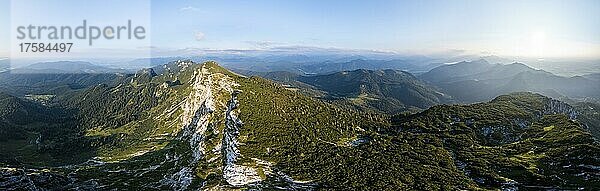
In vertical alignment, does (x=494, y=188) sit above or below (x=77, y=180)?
above

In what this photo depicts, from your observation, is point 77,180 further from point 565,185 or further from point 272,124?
point 565,185

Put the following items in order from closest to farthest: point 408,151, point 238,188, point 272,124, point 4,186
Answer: point 238,188 < point 4,186 < point 408,151 < point 272,124

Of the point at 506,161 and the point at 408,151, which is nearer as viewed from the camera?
the point at 506,161

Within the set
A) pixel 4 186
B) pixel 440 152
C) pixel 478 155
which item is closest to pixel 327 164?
pixel 440 152

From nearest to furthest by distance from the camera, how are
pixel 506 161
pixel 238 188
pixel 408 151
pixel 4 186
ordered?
pixel 238 188, pixel 4 186, pixel 506 161, pixel 408 151

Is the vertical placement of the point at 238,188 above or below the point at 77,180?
above

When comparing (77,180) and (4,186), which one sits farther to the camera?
(77,180)

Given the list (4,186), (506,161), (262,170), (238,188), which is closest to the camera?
(238,188)

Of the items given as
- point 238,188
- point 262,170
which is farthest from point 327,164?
point 238,188

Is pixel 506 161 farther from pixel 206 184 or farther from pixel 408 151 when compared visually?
pixel 206 184
